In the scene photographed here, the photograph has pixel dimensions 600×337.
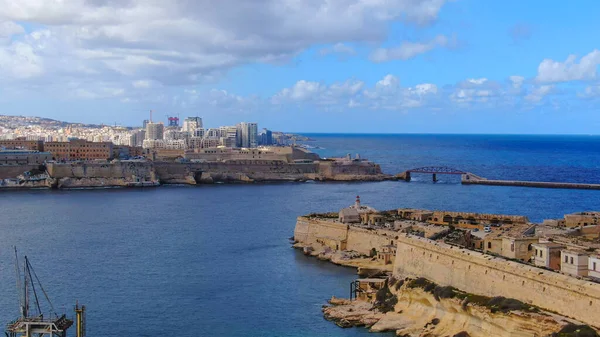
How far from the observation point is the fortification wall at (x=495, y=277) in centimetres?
1164

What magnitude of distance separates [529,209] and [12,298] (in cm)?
2500

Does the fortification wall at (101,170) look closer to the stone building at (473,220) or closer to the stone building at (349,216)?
the stone building at (349,216)

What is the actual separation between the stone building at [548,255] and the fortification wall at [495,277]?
4.33ft

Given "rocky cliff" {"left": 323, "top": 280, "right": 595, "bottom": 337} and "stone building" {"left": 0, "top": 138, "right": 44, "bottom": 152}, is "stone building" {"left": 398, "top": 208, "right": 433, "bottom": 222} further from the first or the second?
"stone building" {"left": 0, "top": 138, "right": 44, "bottom": 152}

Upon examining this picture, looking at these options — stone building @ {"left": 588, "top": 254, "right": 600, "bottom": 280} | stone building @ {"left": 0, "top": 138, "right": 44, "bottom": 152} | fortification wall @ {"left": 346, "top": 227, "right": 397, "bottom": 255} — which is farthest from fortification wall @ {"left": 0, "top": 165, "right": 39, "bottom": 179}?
stone building @ {"left": 588, "top": 254, "right": 600, "bottom": 280}

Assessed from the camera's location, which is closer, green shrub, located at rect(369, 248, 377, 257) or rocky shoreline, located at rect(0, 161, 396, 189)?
green shrub, located at rect(369, 248, 377, 257)

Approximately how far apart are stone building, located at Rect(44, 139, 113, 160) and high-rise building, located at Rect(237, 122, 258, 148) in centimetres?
3300

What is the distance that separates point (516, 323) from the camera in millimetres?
11922

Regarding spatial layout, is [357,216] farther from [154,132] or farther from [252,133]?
[154,132]

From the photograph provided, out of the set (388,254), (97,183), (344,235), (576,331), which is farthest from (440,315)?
(97,183)

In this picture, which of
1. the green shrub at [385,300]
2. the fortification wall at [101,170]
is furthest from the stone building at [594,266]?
the fortification wall at [101,170]

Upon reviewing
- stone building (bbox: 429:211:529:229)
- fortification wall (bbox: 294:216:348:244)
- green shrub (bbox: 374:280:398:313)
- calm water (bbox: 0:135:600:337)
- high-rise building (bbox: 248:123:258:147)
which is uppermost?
high-rise building (bbox: 248:123:258:147)

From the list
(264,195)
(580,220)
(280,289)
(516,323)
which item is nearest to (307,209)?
(264,195)

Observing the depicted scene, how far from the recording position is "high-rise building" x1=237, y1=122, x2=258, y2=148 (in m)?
94.2
